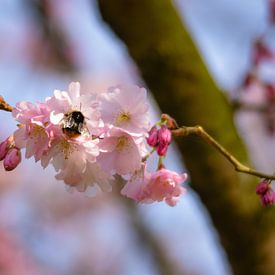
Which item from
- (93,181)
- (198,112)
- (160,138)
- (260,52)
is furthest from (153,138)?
(260,52)

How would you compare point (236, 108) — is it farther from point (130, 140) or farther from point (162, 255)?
point (162, 255)

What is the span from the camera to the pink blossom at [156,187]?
3.67 ft

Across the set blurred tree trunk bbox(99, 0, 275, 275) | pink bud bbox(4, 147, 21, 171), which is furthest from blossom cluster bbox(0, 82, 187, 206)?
blurred tree trunk bbox(99, 0, 275, 275)

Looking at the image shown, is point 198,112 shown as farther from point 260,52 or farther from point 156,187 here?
point 260,52

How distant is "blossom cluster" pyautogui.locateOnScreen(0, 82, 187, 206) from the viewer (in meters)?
0.98

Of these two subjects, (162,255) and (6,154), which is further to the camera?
(162,255)

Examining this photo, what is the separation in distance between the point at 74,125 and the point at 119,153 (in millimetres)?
85

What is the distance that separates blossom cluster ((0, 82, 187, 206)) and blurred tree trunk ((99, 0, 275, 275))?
2.41 feet

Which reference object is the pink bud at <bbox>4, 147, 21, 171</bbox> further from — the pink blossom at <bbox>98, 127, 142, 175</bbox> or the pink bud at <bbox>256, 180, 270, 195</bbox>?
the pink bud at <bbox>256, 180, 270, 195</bbox>

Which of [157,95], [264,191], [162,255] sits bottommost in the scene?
[162,255]

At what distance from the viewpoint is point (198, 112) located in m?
1.80

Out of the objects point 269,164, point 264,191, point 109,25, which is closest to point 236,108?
point 109,25

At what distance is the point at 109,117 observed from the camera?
1030 mm

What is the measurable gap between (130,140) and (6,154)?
0.21 metres
